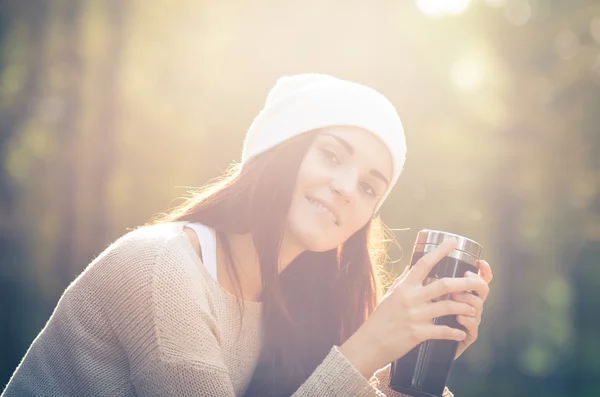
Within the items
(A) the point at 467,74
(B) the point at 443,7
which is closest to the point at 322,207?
(A) the point at 467,74

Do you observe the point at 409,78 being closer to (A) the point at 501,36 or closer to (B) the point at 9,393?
(A) the point at 501,36

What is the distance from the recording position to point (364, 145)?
7.07ft

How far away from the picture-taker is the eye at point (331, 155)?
212 centimetres

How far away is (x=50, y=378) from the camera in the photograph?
6.20 ft

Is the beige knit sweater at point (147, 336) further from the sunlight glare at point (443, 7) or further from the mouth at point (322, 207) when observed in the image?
the sunlight glare at point (443, 7)

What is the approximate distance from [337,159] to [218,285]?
0.52 m

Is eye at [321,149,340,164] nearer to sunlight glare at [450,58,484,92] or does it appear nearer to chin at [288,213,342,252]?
chin at [288,213,342,252]

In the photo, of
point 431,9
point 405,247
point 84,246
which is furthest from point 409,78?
point 84,246

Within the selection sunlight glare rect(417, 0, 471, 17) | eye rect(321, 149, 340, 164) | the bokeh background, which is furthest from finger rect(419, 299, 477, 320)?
sunlight glare rect(417, 0, 471, 17)

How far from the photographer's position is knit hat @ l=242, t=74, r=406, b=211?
2162 mm

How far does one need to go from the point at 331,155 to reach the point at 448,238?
0.53m

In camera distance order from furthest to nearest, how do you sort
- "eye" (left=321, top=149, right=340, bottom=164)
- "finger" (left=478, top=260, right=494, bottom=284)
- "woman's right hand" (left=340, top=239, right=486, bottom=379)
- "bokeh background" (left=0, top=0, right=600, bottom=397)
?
"bokeh background" (left=0, top=0, right=600, bottom=397) < "eye" (left=321, top=149, right=340, bottom=164) < "finger" (left=478, top=260, right=494, bottom=284) < "woman's right hand" (left=340, top=239, right=486, bottom=379)

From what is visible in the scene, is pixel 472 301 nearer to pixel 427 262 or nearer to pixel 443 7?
pixel 427 262

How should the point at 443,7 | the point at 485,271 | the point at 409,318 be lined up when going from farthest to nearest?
the point at 443,7
the point at 485,271
the point at 409,318
